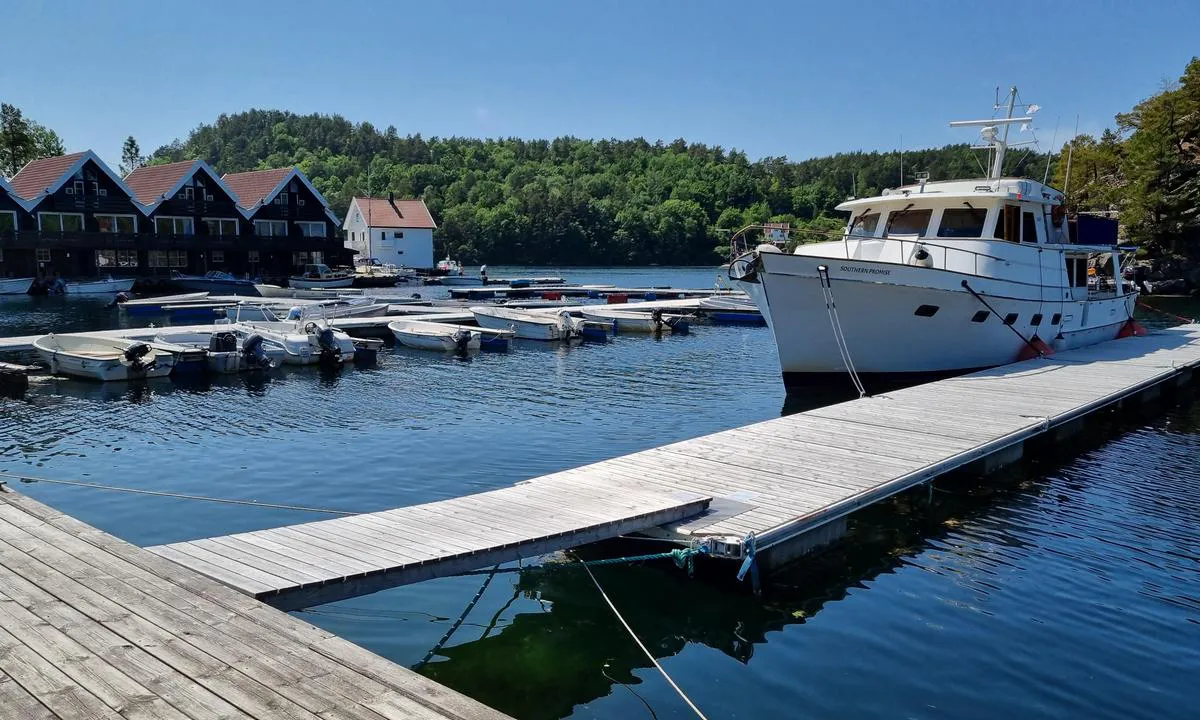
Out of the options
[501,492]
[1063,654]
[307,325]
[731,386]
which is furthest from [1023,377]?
[307,325]

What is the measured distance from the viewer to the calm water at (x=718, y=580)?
7523 millimetres

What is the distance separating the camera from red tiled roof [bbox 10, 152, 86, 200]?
58781 millimetres

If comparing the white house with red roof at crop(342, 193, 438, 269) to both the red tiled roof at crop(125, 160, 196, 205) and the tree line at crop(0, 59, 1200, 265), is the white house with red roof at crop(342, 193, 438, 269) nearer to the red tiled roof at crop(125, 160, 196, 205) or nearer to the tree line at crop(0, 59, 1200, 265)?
the red tiled roof at crop(125, 160, 196, 205)

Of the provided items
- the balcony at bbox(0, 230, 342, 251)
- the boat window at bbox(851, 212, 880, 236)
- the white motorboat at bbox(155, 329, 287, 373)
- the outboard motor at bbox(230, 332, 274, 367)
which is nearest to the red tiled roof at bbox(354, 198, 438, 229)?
the balcony at bbox(0, 230, 342, 251)

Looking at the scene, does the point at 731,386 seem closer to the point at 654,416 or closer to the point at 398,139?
the point at 654,416

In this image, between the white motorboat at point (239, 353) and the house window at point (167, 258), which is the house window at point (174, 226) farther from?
the white motorboat at point (239, 353)

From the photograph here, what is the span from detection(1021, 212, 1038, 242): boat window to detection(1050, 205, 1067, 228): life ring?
1.60m

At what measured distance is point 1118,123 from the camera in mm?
74500

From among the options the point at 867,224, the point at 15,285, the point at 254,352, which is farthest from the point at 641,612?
the point at 15,285

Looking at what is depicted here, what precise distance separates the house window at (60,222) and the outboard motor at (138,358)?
1651 inches

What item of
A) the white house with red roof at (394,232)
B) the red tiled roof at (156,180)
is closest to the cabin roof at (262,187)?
the red tiled roof at (156,180)

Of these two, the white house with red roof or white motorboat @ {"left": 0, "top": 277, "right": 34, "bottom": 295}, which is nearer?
white motorboat @ {"left": 0, "top": 277, "right": 34, "bottom": 295}

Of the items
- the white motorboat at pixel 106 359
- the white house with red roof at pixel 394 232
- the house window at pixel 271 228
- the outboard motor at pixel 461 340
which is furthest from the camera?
the white house with red roof at pixel 394 232

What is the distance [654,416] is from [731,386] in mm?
5137
